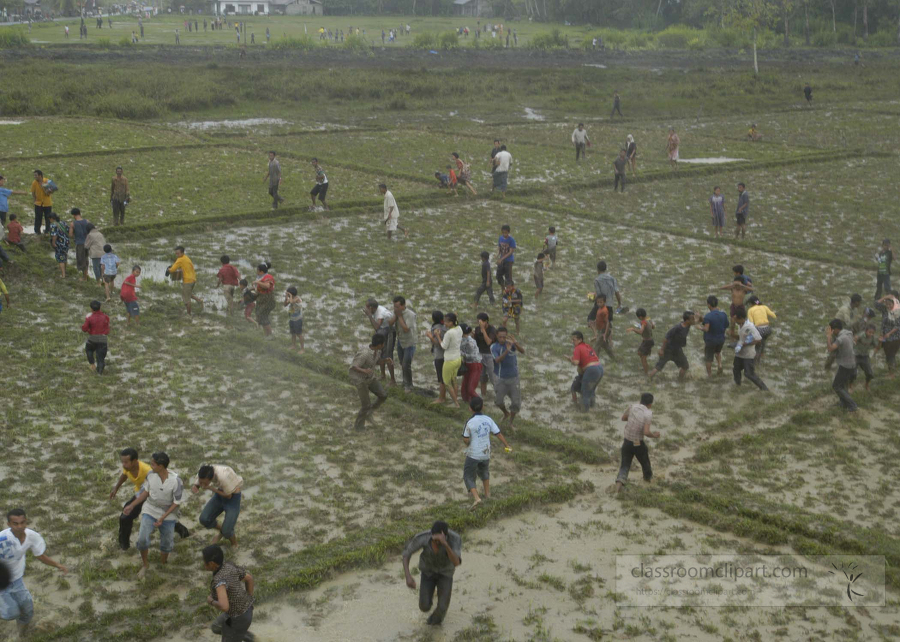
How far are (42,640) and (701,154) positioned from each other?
3262 cm

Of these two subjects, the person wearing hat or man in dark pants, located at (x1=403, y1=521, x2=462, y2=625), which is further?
the person wearing hat

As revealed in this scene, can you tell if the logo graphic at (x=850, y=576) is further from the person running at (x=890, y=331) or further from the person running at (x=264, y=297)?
the person running at (x=264, y=297)

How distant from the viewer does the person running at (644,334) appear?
49.5 feet

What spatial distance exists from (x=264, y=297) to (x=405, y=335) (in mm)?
3686

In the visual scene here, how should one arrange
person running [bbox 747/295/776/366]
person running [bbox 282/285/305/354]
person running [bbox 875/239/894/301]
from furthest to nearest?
person running [bbox 875/239/894/301] → person running [bbox 282/285/305/354] → person running [bbox 747/295/776/366]

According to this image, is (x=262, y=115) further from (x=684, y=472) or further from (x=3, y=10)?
(x=3, y=10)

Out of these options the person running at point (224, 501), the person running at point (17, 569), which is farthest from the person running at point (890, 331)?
the person running at point (17, 569)

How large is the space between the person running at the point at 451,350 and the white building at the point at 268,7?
4388 inches

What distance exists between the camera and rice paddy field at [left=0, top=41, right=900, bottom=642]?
959 centimetres

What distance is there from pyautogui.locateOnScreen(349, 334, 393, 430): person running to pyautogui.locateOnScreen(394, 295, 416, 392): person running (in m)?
1.08

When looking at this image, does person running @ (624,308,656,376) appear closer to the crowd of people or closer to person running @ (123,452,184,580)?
the crowd of people

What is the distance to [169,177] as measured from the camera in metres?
30.1

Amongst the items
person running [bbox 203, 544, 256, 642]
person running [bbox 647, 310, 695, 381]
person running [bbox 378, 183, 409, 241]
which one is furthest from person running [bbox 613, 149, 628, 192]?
person running [bbox 203, 544, 256, 642]

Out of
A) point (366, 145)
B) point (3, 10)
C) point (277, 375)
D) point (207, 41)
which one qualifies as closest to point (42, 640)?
point (277, 375)
